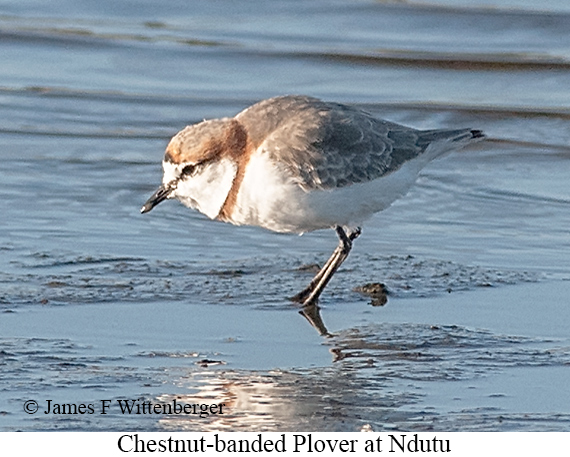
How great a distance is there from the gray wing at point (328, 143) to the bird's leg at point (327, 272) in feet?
1.34

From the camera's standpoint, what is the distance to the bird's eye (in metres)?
7.03

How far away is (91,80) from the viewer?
13.1 meters

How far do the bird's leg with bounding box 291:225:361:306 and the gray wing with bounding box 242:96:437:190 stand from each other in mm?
410

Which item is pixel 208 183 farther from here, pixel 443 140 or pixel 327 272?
pixel 443 140

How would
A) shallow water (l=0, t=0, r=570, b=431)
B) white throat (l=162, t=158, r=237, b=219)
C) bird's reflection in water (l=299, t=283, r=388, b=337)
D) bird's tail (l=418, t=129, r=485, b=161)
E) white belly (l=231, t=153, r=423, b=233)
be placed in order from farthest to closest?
bird's tail (l=418, t=129, r=485, b=161)
white throat (l=162, t=158, r=237, b=219)
white belly (l=231, t=153, r=423, b=233)
bird's reflection in water (l=299, t=283, r=388, b=337)
shallow water (l=0, t=0, r=570, b=431)

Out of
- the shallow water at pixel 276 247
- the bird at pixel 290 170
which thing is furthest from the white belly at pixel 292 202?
the shallow water at pixel 276 247

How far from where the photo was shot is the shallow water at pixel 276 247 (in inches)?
220

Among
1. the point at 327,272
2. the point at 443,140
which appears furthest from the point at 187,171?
the point at 443,140

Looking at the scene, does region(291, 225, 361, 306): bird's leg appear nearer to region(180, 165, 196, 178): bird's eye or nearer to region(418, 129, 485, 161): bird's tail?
region(418, 129, 485, 161): bird's tail

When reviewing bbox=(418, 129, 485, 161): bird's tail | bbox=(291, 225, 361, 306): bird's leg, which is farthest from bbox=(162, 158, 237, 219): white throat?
bbox=(418, 129, 485, 161): bird's tail

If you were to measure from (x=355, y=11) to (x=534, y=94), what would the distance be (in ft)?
11.8

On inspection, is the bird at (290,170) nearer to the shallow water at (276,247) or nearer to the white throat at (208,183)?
the white throat at (208,183)

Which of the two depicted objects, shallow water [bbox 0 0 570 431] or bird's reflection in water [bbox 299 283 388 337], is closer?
shallow water [bbox 0 0 570 431]
